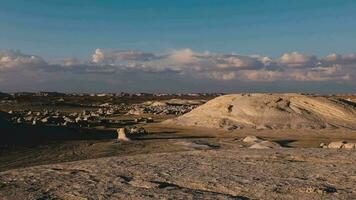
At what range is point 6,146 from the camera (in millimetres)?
19953

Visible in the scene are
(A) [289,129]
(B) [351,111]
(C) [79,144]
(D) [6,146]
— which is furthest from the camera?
(B) [351,111]

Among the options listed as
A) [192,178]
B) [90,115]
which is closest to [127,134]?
[192,178]

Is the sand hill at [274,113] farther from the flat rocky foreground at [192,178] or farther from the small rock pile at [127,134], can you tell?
the flat rocky foreground at [192,178]

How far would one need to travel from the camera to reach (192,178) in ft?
26.5

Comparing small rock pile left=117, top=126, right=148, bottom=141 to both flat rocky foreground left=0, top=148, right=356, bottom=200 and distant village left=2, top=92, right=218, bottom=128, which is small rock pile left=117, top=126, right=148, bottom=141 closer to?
distant village left=2, top=92, right=218, bottom=128

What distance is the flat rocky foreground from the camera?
708 centimetres

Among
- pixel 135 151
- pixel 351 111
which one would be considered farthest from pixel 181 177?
pixel 351 111

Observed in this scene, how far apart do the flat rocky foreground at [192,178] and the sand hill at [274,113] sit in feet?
66.8

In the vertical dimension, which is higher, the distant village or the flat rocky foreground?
the flat rocky foreground

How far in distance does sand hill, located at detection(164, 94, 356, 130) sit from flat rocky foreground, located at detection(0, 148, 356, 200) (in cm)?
2035

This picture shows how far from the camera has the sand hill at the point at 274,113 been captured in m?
30.6

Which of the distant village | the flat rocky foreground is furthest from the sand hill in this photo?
the flat rocky foreground

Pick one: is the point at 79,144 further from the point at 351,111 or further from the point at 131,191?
the point at 351,111

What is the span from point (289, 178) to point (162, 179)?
6.46 feet
